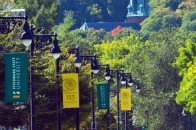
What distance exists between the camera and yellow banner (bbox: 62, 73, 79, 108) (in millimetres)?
35594

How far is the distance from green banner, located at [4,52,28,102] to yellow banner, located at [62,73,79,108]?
7366 millimetres

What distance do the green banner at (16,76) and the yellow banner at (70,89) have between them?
7366 mm

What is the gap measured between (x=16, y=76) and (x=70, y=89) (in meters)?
7.84

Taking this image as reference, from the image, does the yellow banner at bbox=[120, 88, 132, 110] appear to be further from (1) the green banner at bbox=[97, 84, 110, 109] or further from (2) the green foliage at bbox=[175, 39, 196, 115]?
(2) the green foliage at bbox=[175, 39, 196, 115]

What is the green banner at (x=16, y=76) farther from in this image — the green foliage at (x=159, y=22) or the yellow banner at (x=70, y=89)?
the green foliage at (x=159, y=22)

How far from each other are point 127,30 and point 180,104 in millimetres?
85863

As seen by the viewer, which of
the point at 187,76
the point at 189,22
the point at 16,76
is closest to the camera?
the point at 16,76

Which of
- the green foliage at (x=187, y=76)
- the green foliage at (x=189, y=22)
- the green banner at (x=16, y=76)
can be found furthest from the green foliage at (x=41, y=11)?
the green foliage at (x=189, y=22)

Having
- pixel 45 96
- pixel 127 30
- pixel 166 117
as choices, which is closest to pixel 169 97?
pixel 166 117

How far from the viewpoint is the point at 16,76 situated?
2802cm

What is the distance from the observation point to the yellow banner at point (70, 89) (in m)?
35.6

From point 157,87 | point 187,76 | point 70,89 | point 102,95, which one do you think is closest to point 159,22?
point 157,87

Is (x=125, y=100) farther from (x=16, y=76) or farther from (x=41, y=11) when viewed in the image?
(x=16, y=76)

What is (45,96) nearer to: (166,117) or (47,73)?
(47,73)
